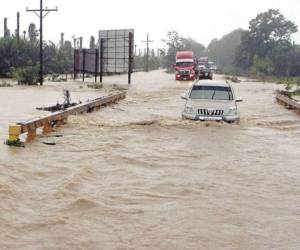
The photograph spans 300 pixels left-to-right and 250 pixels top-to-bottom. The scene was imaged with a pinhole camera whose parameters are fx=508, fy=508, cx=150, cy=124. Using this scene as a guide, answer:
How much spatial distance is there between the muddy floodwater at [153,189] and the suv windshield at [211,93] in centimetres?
120

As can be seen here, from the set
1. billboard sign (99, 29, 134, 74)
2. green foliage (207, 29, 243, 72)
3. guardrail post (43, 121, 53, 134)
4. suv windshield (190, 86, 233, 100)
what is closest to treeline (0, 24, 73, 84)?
billboard sign (99, 29, 134, 74)

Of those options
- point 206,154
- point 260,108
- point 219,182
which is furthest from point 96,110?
point 219,182

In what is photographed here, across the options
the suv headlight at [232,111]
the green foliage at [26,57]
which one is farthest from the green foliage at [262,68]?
the suv headlight at [232,111]

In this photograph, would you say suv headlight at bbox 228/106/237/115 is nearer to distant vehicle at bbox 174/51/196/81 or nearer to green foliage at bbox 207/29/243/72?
distant vehicle at bbox 174/51/196/81

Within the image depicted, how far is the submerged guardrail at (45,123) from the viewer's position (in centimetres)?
1115

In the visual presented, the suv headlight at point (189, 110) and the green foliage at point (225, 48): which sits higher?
the green foliage at point (225, 48)

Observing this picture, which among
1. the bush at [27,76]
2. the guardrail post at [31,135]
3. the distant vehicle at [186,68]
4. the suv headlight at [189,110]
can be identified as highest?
the distant vehicle at [186,68]

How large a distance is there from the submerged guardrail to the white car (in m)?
3.71

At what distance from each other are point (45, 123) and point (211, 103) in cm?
500

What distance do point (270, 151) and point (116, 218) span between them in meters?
6.22

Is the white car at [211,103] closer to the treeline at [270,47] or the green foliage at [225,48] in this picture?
the treeline at [270,47]

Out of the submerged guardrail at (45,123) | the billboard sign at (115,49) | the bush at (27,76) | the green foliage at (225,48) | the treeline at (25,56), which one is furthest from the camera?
the green foliage at (225,48)

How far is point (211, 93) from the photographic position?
1584cm

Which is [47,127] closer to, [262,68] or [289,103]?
[289,103]
